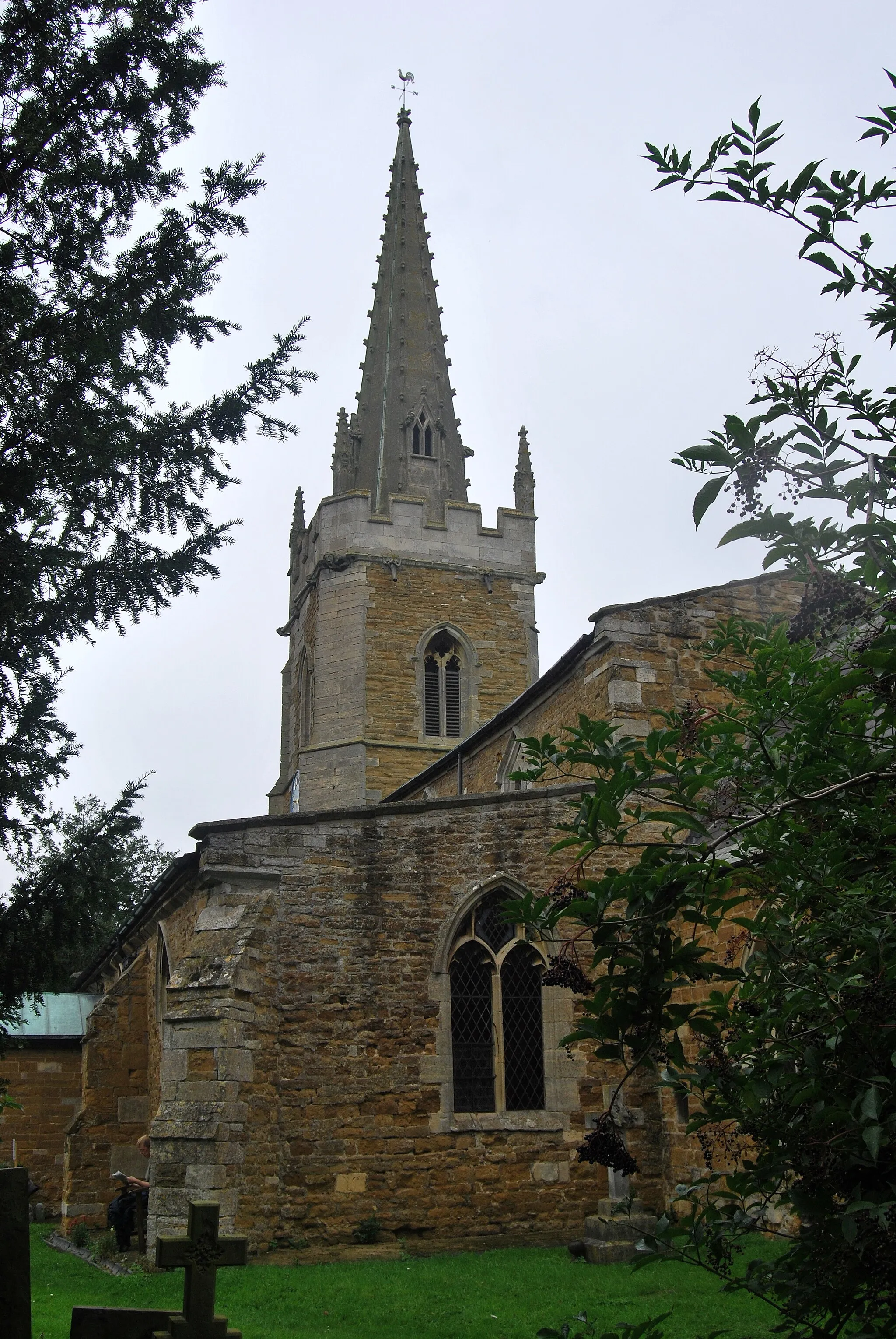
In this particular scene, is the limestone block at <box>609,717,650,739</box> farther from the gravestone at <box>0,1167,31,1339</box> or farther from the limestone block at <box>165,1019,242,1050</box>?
the gravestone at <box>0,1167,31,1339</box>

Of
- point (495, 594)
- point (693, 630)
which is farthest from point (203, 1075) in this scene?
point (495, 594)

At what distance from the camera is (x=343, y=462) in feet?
117

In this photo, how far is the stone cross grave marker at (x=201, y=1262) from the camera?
525 cm

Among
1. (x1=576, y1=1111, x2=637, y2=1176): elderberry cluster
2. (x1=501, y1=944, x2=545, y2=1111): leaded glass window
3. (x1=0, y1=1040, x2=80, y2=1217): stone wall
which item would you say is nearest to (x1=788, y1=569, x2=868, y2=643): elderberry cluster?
(x1=576, y1=1111, x2=637, y2=1176): elderberry cluster

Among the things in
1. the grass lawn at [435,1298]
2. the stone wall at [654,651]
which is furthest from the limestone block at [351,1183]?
the stone wall at [654,651]

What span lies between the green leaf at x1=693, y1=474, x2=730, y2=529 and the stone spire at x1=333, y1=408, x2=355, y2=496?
3131cm

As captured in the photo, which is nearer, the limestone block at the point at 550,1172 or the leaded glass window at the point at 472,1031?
the limestone block at the point at 550,1172

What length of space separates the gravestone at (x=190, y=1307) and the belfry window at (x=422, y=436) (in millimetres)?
31396

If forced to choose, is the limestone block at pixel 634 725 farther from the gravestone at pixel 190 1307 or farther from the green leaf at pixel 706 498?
the green leaf at pixel 706 498

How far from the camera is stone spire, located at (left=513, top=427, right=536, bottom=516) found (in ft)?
118

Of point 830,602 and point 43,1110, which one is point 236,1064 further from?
point 43,1110

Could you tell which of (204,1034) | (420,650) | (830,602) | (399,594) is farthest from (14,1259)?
(399,594)

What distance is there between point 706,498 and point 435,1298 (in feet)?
25.5

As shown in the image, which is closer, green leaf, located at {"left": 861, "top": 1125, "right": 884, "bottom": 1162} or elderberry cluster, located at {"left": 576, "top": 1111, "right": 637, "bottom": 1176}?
green leaf, located at {"left": 861, "top": 1125, "right": 884, "bottom": 1162}
